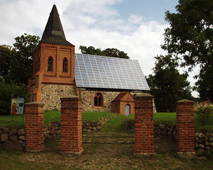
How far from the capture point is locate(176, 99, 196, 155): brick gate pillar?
6387 mm

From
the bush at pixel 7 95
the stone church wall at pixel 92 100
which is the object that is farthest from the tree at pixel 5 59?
the bush at pixel 7 95

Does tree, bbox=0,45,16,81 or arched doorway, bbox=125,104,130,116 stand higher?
tree, bbox=0,45,16,81

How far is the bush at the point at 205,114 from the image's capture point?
306 inches

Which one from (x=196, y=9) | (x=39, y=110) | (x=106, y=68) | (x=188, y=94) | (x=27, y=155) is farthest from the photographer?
(x=188, y=94)

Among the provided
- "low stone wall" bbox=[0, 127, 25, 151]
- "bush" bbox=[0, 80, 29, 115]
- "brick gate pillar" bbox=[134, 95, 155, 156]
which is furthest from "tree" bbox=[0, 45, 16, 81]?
"brick gate pillar" bbox=[134, 95, 155, 156]

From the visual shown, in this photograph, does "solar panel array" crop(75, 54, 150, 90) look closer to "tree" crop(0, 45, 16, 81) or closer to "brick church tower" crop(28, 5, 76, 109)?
"brick church tower" crop(28, 5, 76, 109)

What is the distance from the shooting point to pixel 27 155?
21.9ft

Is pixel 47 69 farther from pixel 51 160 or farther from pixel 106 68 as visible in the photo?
pixel 51 160

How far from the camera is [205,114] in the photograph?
25.8 ft

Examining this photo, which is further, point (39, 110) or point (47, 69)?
point (47, 69)

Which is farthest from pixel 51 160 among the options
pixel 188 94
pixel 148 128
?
pixel 188 94

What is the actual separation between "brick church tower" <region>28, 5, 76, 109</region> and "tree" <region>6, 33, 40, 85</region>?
444cm

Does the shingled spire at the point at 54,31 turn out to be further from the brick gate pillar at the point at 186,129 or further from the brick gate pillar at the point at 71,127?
the brick gate pillar at the point at 186,129

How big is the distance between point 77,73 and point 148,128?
19428 mm
